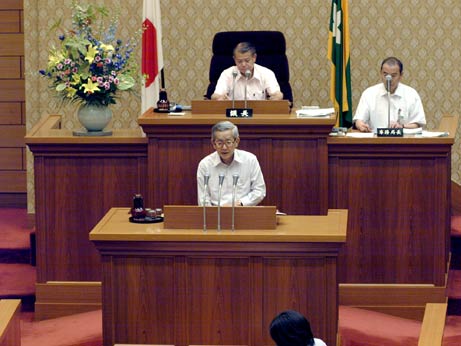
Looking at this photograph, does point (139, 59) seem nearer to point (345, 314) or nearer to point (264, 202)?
point (264, 202)

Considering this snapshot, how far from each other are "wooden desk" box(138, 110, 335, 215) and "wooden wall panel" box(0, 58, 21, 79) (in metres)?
3.16

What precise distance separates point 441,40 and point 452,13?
9.4 inches

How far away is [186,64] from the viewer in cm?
1077

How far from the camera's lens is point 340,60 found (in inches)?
400

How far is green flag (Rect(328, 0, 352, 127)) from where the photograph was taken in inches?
399

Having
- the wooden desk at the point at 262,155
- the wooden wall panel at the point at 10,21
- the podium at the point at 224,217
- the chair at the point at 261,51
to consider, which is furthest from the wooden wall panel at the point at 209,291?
the wooden wall panel at the point at 10,21

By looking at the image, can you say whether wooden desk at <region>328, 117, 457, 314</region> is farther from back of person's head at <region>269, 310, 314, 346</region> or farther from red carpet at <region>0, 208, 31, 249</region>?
back of person's head at <region>269, 310, 314, 346</region>

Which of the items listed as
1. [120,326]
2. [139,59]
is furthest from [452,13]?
[120,326]

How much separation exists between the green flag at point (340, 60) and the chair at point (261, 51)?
0.67 metres

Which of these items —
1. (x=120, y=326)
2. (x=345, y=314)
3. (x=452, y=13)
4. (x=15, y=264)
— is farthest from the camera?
(x=452, y=13)

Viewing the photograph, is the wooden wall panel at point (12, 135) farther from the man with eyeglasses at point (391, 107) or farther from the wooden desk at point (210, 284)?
the wooden desk at point (210, 284)

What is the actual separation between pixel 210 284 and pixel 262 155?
5.34ft

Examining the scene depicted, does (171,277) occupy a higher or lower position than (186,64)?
lower

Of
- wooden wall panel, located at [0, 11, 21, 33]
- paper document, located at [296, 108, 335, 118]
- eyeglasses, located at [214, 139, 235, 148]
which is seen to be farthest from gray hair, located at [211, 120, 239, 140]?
wooden wall panel, located at [0, 11, 21, 33]
